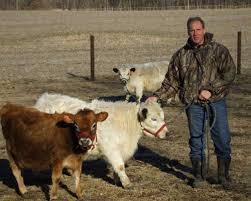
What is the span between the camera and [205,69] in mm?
7488

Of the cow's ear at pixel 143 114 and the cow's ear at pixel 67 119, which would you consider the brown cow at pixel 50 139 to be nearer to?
the cow's ear at pixel 67 119

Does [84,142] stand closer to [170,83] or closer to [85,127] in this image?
[85,127]

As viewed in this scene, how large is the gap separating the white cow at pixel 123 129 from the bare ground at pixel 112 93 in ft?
1.35

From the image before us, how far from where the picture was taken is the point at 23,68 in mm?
26578

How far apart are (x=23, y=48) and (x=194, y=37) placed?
A: 31744 millimetres

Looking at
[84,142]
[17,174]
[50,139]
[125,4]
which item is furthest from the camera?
[125,4]

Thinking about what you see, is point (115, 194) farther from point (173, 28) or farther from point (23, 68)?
point (173, 28)

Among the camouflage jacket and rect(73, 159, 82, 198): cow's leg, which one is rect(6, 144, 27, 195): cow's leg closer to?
rect(73, 159, 82, 198): cow's leg

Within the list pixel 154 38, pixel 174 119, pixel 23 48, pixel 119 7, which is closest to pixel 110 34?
pixel 154 38

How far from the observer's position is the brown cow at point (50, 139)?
6.78 metres

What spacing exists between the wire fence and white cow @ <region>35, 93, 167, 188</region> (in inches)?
3309

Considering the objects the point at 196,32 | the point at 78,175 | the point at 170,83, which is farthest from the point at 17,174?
the point at 196,32

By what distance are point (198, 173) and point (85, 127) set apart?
78.8 inches

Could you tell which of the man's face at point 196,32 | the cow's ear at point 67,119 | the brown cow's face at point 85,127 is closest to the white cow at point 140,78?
the man's face at point 196,32
